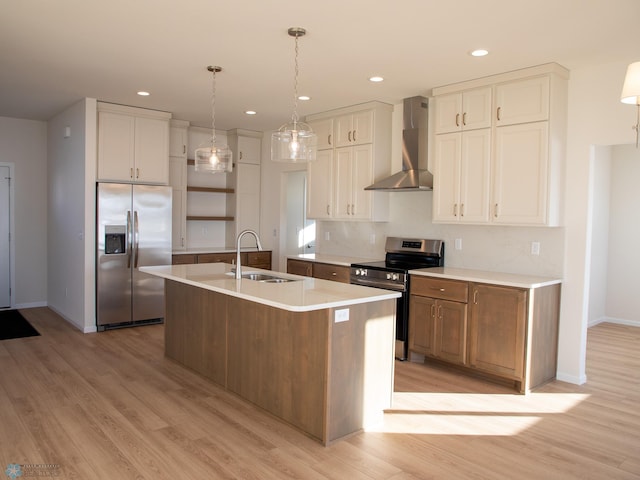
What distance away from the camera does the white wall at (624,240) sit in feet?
21.1

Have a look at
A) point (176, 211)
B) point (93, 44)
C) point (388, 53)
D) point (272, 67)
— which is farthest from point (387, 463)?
point (176, 211)

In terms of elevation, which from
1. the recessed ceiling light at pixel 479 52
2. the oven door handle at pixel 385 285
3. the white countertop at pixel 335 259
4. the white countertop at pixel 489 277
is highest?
the recessed ceiling light at pixel 479 52

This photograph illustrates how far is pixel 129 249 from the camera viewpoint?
5840mm

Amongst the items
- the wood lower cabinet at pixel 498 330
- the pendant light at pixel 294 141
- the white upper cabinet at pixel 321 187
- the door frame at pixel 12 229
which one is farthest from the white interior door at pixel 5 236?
the wood lower cabinet at pixel 498 330

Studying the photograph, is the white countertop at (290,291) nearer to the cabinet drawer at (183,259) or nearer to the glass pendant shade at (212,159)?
the glass pendant shade at (212,159)

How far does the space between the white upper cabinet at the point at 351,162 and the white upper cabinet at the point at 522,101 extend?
149 cm

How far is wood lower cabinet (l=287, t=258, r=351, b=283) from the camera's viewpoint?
5.43 meters

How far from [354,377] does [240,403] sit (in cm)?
101

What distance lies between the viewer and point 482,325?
13.6 feet

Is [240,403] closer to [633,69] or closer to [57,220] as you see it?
[633,69]

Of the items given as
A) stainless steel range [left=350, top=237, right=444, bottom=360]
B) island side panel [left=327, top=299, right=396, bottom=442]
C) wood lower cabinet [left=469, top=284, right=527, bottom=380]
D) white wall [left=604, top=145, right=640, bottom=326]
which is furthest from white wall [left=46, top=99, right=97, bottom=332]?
white wall [left=604, top=145, right=640, bottom=326]

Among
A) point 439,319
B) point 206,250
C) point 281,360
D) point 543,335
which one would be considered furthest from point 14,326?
point 543,335

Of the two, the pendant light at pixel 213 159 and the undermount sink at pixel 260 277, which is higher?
the pendant light at pixel 213 159

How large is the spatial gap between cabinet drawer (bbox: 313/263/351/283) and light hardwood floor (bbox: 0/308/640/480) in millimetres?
1289
